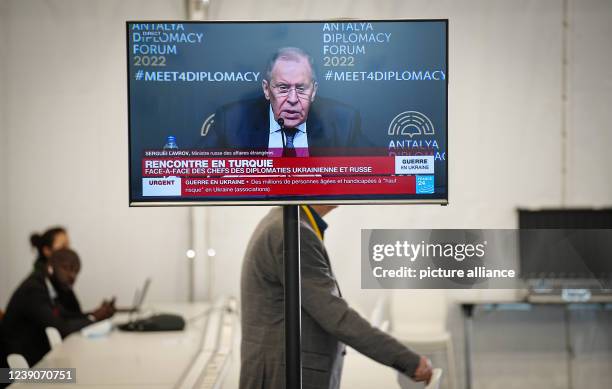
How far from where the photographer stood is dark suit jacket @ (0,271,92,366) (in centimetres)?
330

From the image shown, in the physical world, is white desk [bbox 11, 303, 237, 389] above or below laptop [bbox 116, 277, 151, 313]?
below

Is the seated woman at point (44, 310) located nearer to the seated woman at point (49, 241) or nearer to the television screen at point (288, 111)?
the seated woman at point (49, 241)

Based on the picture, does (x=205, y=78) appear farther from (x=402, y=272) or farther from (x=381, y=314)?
(x=381, y=314)

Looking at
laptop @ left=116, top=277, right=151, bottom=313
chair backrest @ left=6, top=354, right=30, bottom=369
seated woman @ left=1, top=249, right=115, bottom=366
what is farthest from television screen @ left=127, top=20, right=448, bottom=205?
laptop @ left=116, top=277, right=151, bottom=313

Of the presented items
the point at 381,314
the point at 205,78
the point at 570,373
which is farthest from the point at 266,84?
the point at 570,373

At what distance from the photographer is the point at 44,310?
351 centimetres

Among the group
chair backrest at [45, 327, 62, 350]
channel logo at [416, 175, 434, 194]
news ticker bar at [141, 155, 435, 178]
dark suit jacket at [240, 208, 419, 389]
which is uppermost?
news ticker bar at [141, 155, 435, 178]

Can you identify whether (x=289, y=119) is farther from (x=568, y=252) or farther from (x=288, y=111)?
(x=568, y=252)

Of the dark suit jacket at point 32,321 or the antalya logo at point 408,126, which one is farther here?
the dark suit jacket at point 32,321

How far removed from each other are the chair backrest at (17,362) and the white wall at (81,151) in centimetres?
96

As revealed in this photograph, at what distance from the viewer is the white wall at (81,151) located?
139 inches

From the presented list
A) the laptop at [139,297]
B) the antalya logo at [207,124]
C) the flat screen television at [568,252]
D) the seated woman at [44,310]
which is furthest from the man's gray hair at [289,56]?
the laptop at [139,297]

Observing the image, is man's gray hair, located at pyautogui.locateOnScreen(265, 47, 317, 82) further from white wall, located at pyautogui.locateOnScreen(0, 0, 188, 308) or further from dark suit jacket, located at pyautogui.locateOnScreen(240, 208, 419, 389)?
white wall, located at pyautogui.locateOnScreen(0, 0, 188, 308)

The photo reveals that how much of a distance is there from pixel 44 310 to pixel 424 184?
7.46 feet
